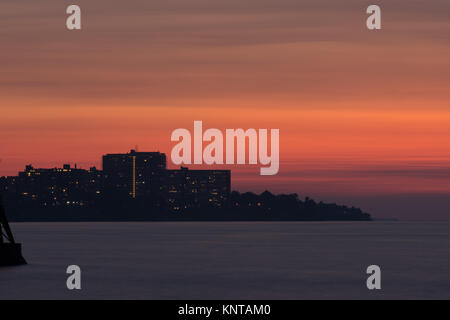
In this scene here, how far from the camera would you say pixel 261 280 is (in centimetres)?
8531

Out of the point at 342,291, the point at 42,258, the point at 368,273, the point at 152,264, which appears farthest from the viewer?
the point at 42,258

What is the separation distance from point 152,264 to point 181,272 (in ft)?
48.0

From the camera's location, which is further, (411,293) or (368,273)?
(368,273)

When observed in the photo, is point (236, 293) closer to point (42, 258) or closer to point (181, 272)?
point (181, 272)

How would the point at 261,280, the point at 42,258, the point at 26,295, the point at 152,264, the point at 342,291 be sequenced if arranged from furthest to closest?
the point at 42,258 → the point at 152,264 → the point at 261,280 → the point at 342,291 → the point at 26,295

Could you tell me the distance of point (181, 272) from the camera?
9788cm

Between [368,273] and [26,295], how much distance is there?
4275 centimetres

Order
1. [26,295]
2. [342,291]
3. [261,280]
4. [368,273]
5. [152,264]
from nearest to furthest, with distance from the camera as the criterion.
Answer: [26,295]
[342,291]
[261,280]
[368,273]
[152,264]

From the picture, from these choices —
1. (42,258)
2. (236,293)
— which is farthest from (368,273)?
(42,258)
